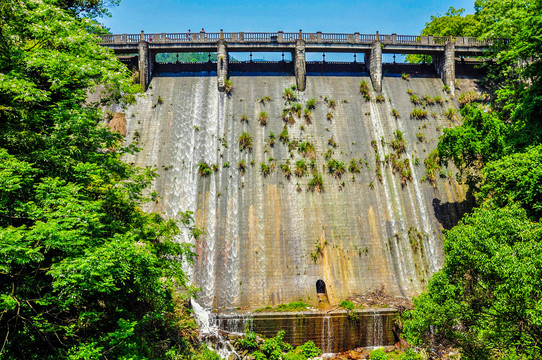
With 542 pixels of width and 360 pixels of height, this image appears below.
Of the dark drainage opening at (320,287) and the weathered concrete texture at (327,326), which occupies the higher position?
the dark drainage opening at (320,287)

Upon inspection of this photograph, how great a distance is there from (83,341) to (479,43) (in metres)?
33.9

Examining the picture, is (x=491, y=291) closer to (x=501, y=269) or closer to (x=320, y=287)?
(x=501, y=269)

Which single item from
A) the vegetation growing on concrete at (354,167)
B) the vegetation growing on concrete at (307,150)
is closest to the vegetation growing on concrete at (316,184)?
the vegetation growing on concrete at (307,150)

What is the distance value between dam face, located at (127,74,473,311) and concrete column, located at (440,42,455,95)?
847 mm

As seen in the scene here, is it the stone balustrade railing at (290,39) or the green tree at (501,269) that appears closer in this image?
the green tree at (501,269)

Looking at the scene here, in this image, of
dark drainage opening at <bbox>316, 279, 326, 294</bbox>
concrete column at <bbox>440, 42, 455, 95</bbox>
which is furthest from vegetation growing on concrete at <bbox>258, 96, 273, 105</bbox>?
concrete column at <bbox>440, 42, 455, 95</bbox>

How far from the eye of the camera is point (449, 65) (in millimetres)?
31016

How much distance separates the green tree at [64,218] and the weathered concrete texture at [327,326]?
4452 mm

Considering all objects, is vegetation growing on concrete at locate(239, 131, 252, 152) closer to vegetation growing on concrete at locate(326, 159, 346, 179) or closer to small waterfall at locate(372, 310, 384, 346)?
vegetation growing on concrete at locate(326, 159, 346, 179)

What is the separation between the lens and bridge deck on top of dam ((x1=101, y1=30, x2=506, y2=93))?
96.1 feet

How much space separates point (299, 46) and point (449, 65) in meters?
12.1

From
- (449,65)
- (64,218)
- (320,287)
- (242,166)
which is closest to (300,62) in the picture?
(242,166)

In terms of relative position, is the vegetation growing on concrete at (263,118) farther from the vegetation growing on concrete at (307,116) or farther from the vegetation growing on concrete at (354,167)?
the vegetation growing on concrete at (354,167)

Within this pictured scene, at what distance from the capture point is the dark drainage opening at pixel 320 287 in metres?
21.9
